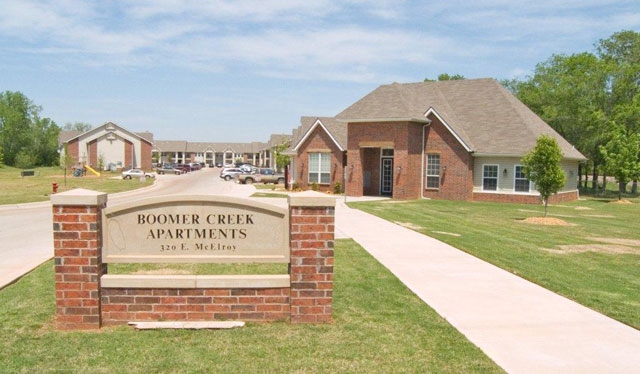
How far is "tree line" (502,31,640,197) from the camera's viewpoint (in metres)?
40.8

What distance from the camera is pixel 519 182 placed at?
2962cm

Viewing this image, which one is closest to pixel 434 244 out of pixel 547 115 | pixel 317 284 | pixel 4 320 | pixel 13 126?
pixel 317 284

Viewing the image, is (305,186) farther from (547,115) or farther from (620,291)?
(620,291)

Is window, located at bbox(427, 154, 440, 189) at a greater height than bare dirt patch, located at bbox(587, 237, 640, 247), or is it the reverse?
window, located at bbox(427, 154, 440, 189)

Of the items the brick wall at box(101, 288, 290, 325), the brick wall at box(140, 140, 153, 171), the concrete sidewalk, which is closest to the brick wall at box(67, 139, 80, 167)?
the brick wall at box(140, 140, 153, 171)

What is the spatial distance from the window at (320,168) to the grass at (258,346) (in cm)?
2837

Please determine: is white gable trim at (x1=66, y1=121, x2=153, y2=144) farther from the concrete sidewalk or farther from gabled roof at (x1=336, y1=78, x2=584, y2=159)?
the concrete sidewalk

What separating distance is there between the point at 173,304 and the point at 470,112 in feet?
99.6

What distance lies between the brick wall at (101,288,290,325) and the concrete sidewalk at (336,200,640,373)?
8.73 feet

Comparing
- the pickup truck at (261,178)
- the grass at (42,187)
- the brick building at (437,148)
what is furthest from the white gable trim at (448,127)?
the pickup truck at (261,178)

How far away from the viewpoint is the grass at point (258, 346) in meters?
4.84

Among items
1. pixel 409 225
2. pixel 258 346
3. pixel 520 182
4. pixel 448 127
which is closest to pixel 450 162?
pixel 448 127

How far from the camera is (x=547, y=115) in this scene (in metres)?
45.8

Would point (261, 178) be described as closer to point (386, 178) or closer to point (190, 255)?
point (386, 178)
